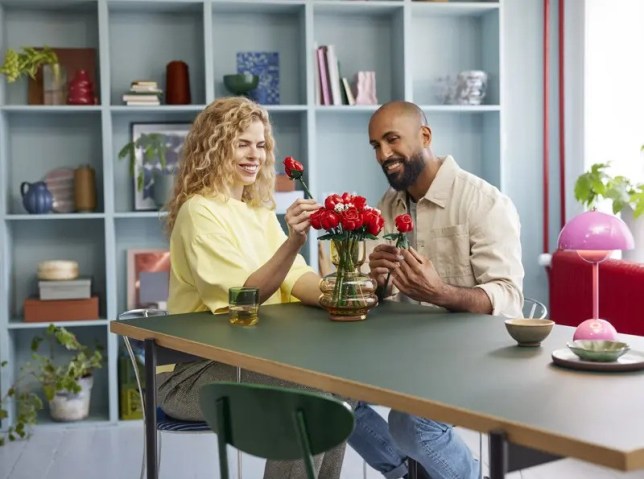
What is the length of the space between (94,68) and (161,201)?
2.59 feet

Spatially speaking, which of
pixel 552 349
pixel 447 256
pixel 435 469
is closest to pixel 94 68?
pixel 447 256

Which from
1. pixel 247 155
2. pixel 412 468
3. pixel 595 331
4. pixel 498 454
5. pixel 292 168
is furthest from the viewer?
pixel 247 155

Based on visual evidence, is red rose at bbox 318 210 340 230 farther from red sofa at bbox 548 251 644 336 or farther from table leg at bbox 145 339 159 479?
red sofa at bbox 548 251 644 336

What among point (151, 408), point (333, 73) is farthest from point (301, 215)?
point (333, 73)

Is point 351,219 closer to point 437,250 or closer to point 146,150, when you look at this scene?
point 437,250

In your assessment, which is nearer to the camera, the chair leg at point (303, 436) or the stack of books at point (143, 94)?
the chair leg at point (303, 436)

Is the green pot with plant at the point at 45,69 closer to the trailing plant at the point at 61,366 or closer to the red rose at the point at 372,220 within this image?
the trailing plant at the point at 61,366

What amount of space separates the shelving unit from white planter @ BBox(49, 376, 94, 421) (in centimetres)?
15

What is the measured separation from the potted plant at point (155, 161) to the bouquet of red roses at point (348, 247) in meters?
2.45

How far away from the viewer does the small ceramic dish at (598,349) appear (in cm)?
191

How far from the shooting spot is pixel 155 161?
511cm

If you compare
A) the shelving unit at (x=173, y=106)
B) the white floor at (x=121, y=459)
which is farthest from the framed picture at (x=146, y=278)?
the white floor at (x=121, y=459)

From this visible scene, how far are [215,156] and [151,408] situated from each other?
87 cm

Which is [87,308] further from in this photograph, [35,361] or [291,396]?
[291,396]
